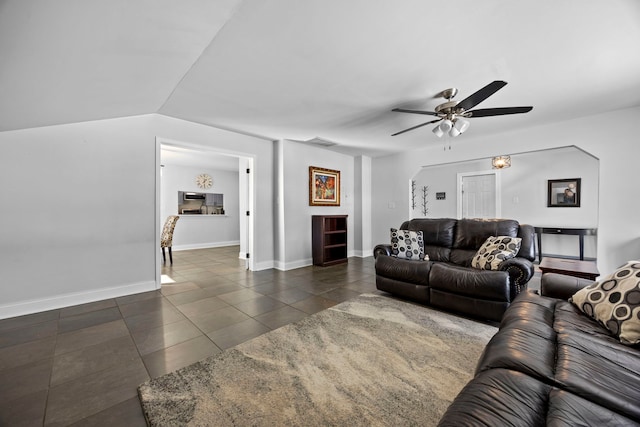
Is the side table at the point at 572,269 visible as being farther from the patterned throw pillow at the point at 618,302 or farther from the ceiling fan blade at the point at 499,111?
the ceiling fan blade at the point at 499,111

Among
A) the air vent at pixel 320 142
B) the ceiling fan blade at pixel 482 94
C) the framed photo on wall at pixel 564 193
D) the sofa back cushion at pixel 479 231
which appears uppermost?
the air vent at pixel 320 142

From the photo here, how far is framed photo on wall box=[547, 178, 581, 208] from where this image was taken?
576 cm

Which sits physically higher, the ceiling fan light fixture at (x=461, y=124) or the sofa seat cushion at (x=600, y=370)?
the ceiling fan light fixture at (x=461, y=124)

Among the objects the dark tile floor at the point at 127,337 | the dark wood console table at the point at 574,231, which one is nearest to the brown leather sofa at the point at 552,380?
the dark tile floor at the point at 127,337

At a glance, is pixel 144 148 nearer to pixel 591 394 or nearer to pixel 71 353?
pixel 71 353

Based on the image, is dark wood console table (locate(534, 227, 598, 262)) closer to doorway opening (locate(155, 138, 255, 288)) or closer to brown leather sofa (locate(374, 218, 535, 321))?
brown leather sofa (locate(374, 218, 535, 321))

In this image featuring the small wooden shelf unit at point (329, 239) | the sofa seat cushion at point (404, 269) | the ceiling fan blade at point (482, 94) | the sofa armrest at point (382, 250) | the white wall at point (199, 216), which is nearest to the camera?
the ceiling fan blade at point (482, 94)

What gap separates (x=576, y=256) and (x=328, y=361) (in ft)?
22.7

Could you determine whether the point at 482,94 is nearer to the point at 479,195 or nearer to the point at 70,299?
the point at 70,299

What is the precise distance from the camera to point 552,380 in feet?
3.27

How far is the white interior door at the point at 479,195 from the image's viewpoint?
6.57 metres

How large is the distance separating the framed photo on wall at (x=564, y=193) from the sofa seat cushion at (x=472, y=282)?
5.20m

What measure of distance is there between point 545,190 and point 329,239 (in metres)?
5.33

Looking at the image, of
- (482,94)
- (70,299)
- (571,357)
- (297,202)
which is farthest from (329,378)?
(297,202)
